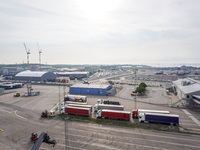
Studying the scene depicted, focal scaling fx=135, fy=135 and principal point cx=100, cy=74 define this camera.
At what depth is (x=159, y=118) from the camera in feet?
71.2

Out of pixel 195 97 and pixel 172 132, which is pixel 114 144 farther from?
pixel 195 97

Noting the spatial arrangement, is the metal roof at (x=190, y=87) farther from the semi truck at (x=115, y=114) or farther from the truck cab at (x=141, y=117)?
the semi truck at (x=115, y=114)

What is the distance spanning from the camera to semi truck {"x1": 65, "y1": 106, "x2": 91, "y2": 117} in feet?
80.7

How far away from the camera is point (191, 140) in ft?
56.5

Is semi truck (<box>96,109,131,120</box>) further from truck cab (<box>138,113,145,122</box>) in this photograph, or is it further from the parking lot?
the parking lot

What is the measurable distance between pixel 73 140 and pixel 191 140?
14985 millimetres

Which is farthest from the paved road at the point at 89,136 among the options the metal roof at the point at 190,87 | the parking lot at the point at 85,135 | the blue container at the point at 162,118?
the metal roof at the point at 190,87

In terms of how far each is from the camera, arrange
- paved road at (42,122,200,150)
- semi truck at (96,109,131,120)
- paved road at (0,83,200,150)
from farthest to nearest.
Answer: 1. semi truck at (96,109,131,120)
2. paved road at (0,83,200,150)
3. paved road at (42,122,200,150)

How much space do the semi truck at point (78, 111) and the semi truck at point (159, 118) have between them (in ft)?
30.3

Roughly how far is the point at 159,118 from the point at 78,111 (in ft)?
45.8

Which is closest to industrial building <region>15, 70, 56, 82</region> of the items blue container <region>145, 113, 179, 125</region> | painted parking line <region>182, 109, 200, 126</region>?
blue container <region>145, 113, 179, 125</region>

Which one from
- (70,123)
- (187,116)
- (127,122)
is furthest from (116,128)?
(187,116)

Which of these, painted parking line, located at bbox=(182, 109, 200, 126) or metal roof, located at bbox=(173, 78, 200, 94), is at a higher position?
metal roof, located at bbox=(173, 78, 200, 94)

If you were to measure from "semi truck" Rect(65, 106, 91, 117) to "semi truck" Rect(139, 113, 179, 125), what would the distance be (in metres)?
9.24
